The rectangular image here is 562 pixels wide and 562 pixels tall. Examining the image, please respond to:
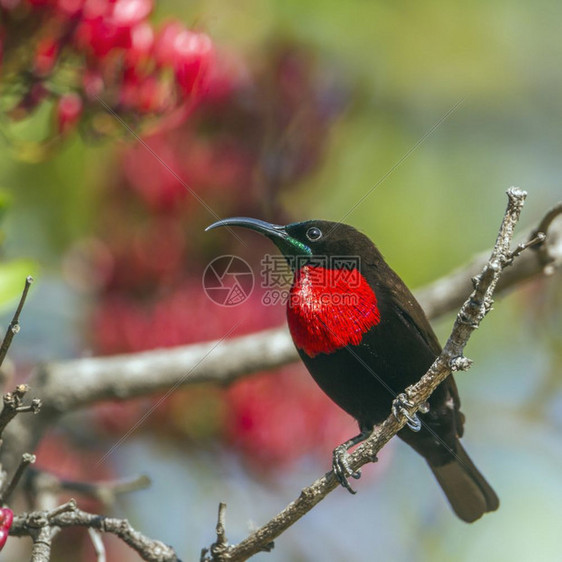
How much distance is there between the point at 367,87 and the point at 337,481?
353cm

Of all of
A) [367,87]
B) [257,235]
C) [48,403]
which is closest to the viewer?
[48,403]

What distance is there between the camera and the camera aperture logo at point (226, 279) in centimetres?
451

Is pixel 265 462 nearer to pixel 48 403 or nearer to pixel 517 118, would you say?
pixel 48 403

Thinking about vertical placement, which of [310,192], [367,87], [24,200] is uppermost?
[367,87]

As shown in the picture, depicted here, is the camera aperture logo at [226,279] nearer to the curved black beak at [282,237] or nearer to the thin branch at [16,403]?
the curved black beak at [282,237]

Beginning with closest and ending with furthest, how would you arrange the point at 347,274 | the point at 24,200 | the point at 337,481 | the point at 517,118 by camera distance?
the point at 337,481, the point at 347,274, the point at 24,200, the point at 517,118

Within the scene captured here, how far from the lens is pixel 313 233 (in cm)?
301

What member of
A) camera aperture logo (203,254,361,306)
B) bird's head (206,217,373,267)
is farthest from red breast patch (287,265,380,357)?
camera aperture logo (203,254,361,306)

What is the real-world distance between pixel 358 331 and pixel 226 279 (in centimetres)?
196

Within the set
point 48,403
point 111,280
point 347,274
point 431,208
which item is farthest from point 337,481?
point 431,208

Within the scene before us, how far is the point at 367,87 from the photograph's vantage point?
531cm

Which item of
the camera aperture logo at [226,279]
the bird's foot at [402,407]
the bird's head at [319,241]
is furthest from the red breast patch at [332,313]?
the camera aperture logo at [226,279]

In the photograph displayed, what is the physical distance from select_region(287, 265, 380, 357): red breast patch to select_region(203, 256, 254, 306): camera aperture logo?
1708mm

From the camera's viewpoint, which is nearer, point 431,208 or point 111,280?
point 111,280
